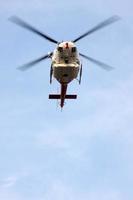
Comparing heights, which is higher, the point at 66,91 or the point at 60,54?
the point at 60,54

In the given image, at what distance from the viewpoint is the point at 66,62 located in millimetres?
81125

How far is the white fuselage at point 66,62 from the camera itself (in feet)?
266

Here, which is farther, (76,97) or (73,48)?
(76,97)

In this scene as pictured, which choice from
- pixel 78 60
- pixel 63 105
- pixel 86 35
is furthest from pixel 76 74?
pixel 63 105

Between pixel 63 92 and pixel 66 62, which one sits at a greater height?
pixel 66 62

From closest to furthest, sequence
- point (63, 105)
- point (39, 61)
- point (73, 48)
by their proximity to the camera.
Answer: point (73, 48) → point (39, 61) → point (63, 105)

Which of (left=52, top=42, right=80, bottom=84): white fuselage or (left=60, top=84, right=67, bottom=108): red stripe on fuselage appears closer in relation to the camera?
(left=52, top=42, right=80, bottom=84): white fuselage

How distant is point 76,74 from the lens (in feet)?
270

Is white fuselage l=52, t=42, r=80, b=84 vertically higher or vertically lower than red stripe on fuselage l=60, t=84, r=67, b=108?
higher

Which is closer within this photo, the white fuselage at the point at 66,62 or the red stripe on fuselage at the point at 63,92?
the white fuselage at the point at 66,62

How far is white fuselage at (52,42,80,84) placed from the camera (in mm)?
81062

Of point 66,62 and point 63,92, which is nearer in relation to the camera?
point 66,62

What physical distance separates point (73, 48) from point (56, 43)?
4.35 meters

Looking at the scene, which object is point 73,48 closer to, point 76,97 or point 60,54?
point 60,54
